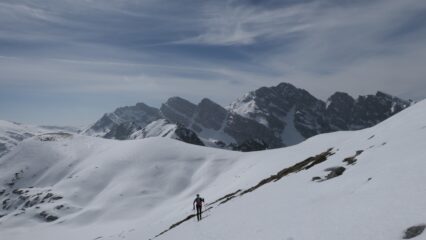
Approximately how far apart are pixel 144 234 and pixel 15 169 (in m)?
168

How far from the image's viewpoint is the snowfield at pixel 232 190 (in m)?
19.8

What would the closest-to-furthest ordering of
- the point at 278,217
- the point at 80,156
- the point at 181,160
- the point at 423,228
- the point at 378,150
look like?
1. the point at 423,228
2. the point at 278,217
3. the point at 378,150
4. the point at 181,160
5. the point at 80,156

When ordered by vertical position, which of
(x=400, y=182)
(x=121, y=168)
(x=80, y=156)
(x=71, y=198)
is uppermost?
(x=80, y=156)

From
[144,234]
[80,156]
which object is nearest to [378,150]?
[144,234]

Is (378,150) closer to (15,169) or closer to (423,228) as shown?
(423,228)

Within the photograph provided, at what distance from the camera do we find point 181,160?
15200 centimetres

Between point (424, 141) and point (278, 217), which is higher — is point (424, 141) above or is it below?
above

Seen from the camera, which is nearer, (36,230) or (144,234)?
(144,234)

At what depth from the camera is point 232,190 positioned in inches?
2598

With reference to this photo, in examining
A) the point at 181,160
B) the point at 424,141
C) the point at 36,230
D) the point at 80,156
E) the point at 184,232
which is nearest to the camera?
the point at 424,141

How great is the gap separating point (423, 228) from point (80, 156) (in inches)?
7412

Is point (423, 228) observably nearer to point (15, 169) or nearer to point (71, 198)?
point (71, 198)

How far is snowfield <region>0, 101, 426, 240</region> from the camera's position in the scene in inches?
781

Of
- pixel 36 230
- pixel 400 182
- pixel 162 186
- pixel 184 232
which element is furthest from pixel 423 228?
pixel 36 230
